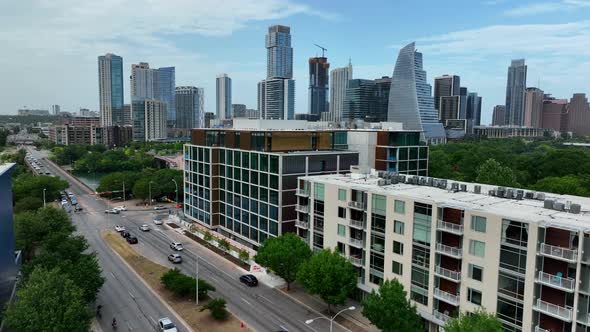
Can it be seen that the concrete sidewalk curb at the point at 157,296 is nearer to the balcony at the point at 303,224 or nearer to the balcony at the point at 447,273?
the balcony at the point at 303,224

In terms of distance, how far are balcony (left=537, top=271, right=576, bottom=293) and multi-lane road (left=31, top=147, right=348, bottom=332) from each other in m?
20.1

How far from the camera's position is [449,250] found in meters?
38.4

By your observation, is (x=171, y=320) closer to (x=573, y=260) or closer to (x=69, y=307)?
(x=69, y=307)

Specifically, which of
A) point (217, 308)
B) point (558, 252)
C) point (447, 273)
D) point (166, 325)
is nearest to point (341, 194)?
point (447, 273)

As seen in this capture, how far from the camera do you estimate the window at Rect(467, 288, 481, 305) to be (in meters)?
Result: 36.5

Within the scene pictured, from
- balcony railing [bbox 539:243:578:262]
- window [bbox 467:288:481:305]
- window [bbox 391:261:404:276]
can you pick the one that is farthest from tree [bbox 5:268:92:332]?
balcony railing [bbox 539:243:578:262]

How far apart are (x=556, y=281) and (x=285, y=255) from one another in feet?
91.6

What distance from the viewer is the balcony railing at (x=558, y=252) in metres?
30.6

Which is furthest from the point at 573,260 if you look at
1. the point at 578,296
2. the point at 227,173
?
the point at 227,173

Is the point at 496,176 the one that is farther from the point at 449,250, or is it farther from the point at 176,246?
the point at 176,246

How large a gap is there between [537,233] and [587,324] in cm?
705

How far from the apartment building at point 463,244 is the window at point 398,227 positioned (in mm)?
110

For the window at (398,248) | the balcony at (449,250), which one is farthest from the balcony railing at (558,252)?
the window at (398,248)

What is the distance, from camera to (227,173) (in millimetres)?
76438
